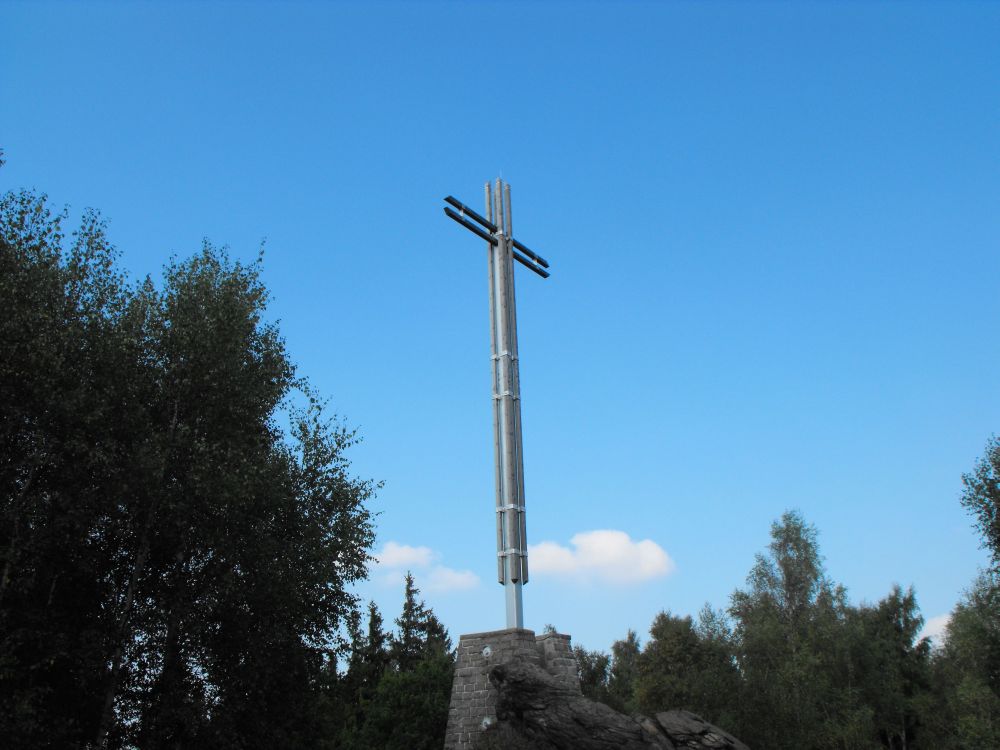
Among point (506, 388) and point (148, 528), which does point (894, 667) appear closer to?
point (506, 388)

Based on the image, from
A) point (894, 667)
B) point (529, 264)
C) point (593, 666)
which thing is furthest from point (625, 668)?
point (529, 264)

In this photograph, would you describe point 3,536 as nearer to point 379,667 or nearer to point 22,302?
point 22,302

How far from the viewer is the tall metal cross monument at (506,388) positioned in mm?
25031

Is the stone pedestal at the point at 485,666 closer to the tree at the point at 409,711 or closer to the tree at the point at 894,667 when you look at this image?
the tree at the point at 409,711

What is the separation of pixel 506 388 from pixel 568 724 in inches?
416

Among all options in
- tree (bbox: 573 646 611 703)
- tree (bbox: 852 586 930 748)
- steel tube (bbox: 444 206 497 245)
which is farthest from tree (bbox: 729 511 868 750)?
steel tube (bbox: 444 206 497 245)

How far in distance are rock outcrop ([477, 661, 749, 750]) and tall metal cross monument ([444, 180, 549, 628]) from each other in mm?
2531

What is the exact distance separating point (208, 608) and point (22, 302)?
8842 mm

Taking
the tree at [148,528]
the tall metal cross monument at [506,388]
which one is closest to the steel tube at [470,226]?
the tall metal cross monument at [506,388]

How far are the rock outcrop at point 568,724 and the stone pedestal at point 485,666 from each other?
0.82m

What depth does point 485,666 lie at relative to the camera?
24094 mm

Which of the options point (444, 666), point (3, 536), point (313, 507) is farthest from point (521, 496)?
point (444, 666)

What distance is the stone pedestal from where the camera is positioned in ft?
76.8

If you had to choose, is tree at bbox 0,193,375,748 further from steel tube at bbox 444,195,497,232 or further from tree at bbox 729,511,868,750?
tree at bbox 729,511,868,750
